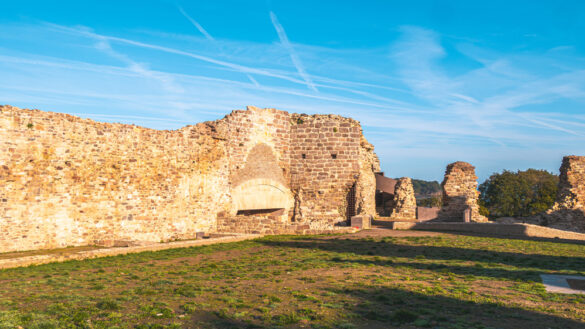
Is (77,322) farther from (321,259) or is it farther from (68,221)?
(68,221)

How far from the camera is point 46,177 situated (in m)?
14.2

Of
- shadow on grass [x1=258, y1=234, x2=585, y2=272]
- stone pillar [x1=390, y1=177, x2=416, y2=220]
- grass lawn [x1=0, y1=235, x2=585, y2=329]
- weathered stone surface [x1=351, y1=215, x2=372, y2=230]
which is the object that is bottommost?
grass lawn [x1=0, y1=235, x2=585, y2=329]

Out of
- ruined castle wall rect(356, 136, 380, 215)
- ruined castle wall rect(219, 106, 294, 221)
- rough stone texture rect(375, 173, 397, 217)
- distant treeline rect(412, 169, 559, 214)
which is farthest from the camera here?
distant treeline rect(412, 169, 559, 214)

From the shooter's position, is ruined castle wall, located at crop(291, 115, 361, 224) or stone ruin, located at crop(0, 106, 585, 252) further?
ruined castle wall, located at crop(291, 115, 361, 224)

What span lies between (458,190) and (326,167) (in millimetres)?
8283

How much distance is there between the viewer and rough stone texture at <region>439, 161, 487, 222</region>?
25.4 metres

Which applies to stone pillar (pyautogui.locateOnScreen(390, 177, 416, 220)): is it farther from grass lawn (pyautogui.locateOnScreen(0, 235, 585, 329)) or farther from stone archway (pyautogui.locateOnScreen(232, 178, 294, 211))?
grass lawn (pyautogui.locateOnScreen(0, 235, 585, 329))

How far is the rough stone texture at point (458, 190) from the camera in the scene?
998 inches

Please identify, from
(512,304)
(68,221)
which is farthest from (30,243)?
(512,304)

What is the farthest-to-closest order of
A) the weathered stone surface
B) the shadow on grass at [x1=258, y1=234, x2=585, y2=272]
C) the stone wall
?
the stone wall < the weathered stone surface < the shadow on grass at [x1=258, y1=234, x2=585, y2=272]

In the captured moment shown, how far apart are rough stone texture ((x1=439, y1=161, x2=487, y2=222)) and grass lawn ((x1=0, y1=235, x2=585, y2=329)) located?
12.1 meters

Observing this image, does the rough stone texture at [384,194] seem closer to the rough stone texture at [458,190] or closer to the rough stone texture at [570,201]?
the rough stone texture at [458,190]

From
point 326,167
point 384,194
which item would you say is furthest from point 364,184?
point 384,194

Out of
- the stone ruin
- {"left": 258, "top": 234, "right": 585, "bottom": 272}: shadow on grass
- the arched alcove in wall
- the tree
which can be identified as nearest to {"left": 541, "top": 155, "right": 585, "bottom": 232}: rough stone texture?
the stone ruin
